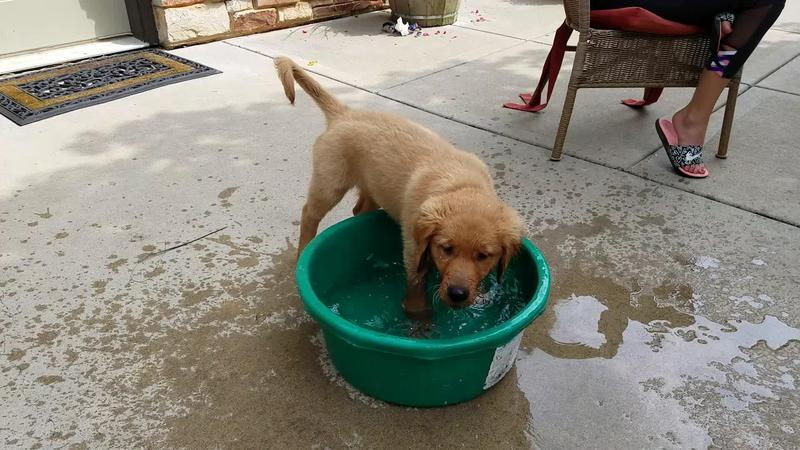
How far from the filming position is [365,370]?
197 cm

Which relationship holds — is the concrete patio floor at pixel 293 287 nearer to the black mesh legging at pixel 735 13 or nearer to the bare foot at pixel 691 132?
the bare foot at pixel 691 132

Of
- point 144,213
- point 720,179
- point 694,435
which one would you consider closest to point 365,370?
point 694,435

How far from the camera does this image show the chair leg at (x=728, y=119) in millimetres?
3592

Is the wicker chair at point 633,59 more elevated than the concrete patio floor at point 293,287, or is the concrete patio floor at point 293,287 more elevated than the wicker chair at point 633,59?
the wicker chair at point 633,59

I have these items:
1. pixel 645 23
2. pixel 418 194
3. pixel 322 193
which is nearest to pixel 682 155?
pixel 645 23

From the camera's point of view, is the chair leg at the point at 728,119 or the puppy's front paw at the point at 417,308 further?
the chair leg at the point at 728,119

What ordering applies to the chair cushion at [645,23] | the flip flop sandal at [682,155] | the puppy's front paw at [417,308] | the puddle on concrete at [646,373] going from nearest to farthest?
the puddle on concrete at [646,373] < the puppy's front paw at [417,308] < the chair cushion at [645,23] < the flip flop sandal at [682,155]

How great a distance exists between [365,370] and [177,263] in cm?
121

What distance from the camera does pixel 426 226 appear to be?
198cm

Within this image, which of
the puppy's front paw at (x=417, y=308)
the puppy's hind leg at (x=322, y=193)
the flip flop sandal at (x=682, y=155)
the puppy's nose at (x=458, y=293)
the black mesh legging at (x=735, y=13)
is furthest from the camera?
the flip flop sandal at (x=682, y=155)

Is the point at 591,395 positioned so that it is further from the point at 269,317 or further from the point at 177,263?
the point at 177,263

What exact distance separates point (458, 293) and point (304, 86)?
4.47 ft

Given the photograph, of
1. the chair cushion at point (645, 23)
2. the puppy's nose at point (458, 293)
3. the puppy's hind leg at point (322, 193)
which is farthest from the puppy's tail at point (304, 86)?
the chair cushion at point (645, 23)

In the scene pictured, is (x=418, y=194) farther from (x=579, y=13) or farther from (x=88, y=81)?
(x=88, y=81)
